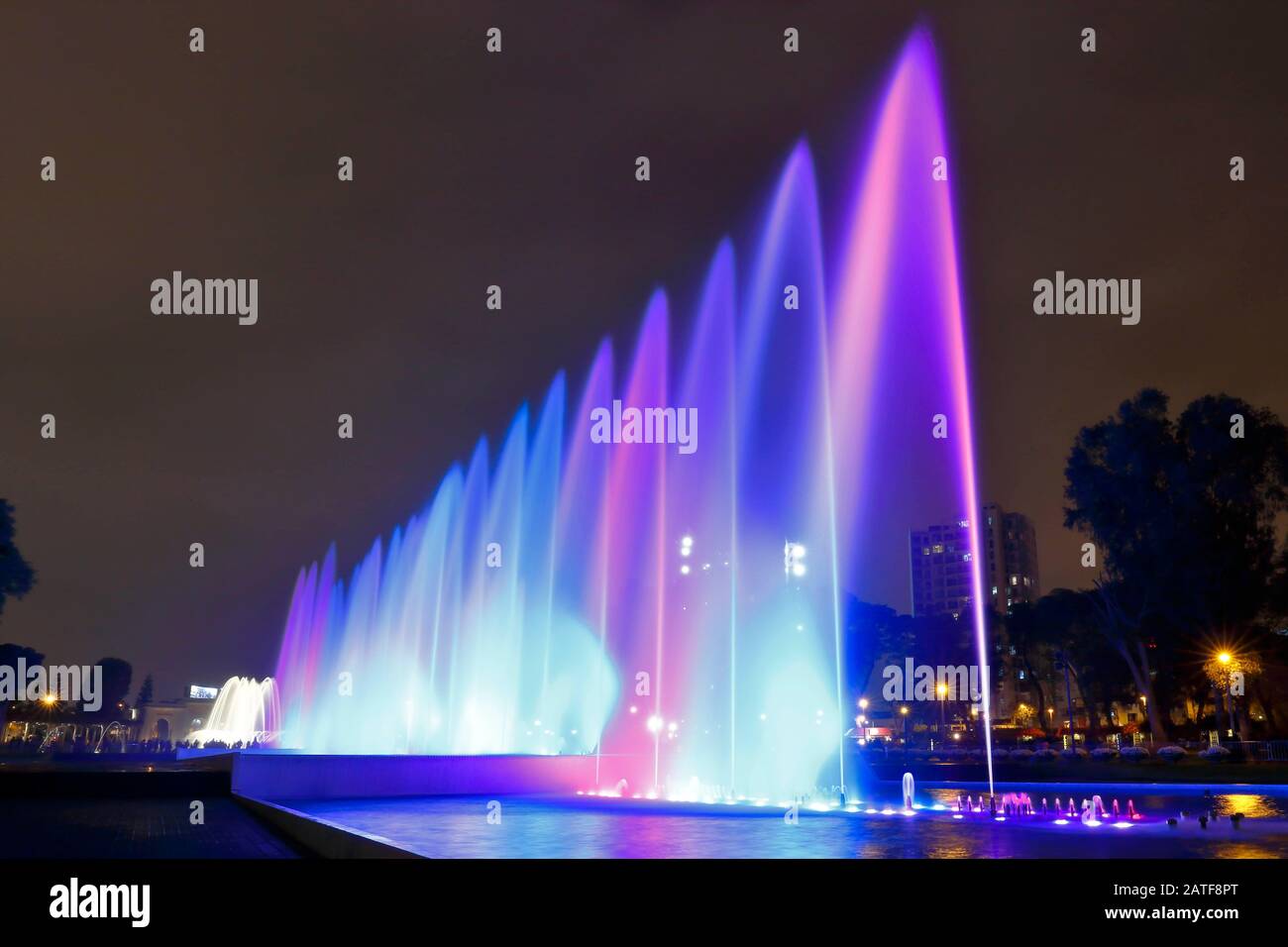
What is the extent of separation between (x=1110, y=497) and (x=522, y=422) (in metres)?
25.4

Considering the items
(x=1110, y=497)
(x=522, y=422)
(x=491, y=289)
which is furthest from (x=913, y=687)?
(x=491, y=289)

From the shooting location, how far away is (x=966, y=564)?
170625mm

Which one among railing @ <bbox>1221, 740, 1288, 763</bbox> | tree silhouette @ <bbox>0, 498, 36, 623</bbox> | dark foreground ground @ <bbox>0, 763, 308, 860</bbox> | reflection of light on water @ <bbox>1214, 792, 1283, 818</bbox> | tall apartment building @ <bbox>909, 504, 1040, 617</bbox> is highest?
tall apartment building @ <bbox>909, 504, 1040, 617</bbox>

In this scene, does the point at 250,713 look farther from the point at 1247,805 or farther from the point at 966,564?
the point at 966,564

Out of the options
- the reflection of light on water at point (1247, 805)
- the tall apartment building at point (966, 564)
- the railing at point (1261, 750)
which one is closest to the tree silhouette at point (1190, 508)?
the railing at point (1261, 750)

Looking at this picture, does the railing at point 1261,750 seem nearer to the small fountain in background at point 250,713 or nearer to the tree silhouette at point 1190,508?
the tree silhouette at point 1190,508

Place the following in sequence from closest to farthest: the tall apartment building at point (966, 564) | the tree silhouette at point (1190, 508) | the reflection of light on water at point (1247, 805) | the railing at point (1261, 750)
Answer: the reflection of light on water at point (1247, 805) < the railing at point (1261, 750) < the tree silhouette at point (1190, 508) < the tall apartment building at point (966, 564)

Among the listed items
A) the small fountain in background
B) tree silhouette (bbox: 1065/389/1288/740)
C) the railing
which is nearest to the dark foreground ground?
the railing

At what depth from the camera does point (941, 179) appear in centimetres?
2330

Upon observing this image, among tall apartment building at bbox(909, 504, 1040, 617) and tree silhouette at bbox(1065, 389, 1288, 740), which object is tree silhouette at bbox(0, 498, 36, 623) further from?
tall apartment building at bbox(909, 504, 1040, 617)

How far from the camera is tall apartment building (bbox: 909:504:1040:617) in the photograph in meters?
171

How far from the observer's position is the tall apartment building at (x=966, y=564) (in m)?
171

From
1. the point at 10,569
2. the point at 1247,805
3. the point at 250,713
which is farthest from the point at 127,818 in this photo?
the point at 250,713
